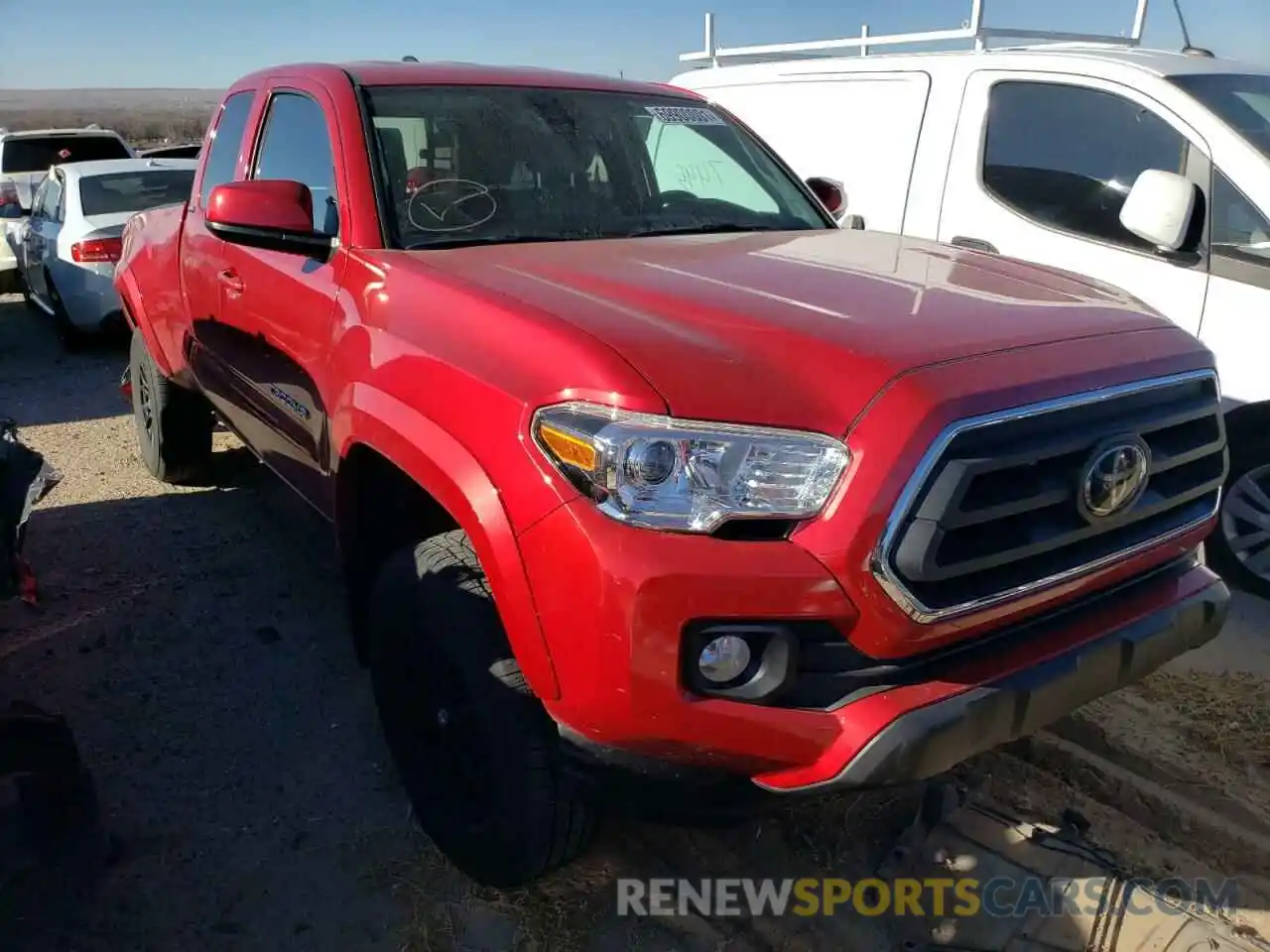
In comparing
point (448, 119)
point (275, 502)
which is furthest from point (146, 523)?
point (448, 119)

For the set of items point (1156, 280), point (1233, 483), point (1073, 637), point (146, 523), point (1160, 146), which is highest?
point (1160, 146)

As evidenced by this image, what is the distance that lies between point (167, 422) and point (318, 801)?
2.65 meters

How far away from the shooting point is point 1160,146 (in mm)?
4102

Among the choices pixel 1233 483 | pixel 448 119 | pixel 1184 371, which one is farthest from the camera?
pixel 1233 483

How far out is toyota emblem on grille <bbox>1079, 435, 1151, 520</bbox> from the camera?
2.08m

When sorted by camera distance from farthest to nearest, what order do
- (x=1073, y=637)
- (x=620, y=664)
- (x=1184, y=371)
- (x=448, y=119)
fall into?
(x=448, y=119) < (x=1184, y=371) < (x=1073, y=637) < (x=620, y=664)

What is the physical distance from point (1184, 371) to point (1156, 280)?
1991 millimetres

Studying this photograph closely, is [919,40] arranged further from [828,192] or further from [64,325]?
[64,325]

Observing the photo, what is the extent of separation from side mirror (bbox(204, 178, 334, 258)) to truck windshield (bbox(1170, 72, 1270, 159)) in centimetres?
333

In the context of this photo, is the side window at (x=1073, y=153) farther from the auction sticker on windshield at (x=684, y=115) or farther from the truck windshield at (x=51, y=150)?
the truck windshield at (x=51, y=150)

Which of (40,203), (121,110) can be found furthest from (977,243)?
(121,110)

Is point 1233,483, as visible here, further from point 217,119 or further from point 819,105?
point 217,119

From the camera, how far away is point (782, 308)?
7.34 feet

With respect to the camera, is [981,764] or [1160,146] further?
[1160,146]
